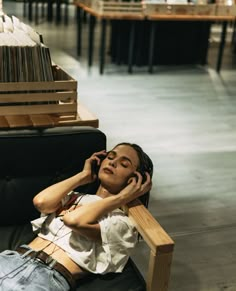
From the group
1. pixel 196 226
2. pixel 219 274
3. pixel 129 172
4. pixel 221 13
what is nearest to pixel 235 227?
pixel 196 226

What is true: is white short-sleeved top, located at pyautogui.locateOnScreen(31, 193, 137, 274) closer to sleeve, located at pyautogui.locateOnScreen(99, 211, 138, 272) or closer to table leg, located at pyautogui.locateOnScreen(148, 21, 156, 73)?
sleeve, located at pyautogui.locateOnScreen(99, 211, 138, 272)

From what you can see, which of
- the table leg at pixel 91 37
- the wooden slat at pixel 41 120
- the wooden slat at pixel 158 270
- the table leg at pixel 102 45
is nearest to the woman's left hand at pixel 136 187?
the wooden slat at pixel 158 270

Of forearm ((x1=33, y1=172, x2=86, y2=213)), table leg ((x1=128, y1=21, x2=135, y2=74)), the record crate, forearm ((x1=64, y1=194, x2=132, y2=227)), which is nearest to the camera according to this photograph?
forearm ((x1=64, y1=194, x2=132, y2=227))

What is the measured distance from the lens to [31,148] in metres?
1.98

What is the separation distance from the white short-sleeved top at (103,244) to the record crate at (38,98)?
21.1 inches

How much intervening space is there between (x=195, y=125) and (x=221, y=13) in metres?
2.54

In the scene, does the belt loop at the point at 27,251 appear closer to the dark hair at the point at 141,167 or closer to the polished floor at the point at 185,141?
the dark hair at the point at 141,167

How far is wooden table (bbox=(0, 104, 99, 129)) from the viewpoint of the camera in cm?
Answer: 209

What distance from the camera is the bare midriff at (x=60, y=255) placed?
5.57 feet

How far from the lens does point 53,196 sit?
1.80 metres

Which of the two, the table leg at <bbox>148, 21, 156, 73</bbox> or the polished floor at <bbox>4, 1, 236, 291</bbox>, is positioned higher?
the table leg at <bbox>148, 21, 156, 73</bbox>

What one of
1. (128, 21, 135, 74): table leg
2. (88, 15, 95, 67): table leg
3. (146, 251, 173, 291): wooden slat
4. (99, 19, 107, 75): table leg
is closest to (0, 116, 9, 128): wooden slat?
(146, 251, 173, 291): wooden slat

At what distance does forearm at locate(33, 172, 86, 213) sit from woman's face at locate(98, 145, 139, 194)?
4.2 inches

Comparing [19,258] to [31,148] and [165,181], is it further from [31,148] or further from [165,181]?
[165,181]
